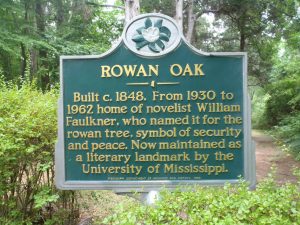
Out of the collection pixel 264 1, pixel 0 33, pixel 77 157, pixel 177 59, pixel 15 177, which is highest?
pixel 264 1

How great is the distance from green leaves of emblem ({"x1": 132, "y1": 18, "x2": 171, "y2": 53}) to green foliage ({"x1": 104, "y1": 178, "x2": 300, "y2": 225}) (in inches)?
62.3

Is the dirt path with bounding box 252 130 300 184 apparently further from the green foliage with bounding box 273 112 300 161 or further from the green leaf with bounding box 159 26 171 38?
the green leaf with bounding box 159 26 171 38

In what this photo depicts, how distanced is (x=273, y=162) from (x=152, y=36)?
818cm

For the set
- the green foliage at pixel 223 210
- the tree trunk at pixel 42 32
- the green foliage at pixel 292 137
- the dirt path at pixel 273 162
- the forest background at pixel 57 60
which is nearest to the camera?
the green foliage at pixel 223 210

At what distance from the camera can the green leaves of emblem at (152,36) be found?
3613mm

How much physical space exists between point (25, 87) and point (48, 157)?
109cm

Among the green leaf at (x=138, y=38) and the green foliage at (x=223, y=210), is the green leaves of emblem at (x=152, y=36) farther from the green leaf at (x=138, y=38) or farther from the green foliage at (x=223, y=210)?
the green foliage at (x=223, y=210)

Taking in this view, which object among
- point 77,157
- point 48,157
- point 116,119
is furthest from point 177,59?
point 48,157

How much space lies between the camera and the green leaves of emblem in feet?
11.9

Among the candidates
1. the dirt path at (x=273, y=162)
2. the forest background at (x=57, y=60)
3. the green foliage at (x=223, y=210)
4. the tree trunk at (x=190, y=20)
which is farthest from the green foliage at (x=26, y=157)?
the tree trunk at (x=190, y=20)

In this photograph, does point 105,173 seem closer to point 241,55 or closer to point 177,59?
point 177,59

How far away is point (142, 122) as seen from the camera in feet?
12.0

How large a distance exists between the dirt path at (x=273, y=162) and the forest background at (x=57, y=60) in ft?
1.41

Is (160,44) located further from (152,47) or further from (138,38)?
(138,38)
